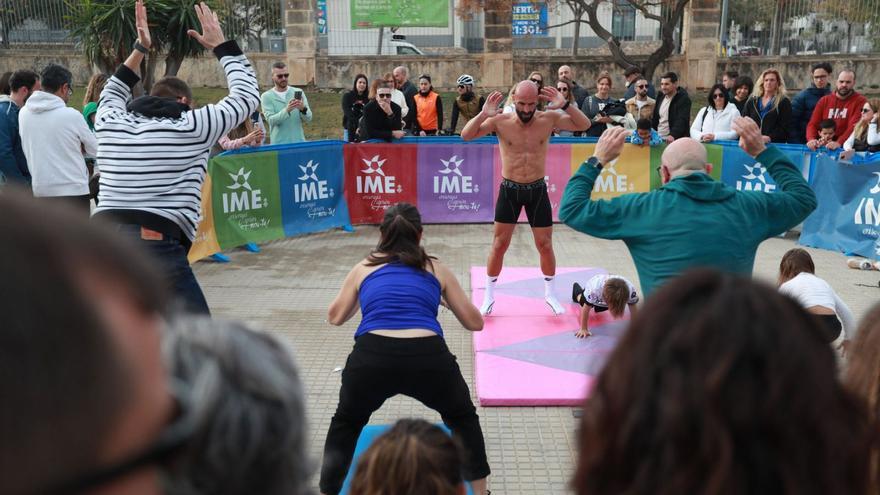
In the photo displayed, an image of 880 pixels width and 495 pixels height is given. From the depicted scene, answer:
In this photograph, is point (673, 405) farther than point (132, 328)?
Yes

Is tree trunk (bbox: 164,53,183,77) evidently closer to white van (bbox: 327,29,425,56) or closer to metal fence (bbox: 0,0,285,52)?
metal fence (bbox: 0,0,285,52)

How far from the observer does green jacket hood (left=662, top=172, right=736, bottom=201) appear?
11.7ft

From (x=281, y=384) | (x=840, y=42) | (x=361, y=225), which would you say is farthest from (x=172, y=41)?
(x=840, y=42)

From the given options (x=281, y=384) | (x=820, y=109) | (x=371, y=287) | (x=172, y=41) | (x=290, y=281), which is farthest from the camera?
(x=172, y=41)

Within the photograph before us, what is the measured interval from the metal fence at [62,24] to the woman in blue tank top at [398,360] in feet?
51.5

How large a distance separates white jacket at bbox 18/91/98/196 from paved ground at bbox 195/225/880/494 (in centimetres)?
174

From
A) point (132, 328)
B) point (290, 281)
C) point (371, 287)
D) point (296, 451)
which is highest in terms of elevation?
point (132, 328)

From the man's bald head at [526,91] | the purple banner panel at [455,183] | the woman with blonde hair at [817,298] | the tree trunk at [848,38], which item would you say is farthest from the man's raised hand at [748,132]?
the tree trunk at [848,38]

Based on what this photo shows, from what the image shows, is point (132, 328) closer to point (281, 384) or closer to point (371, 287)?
point (281, 384)

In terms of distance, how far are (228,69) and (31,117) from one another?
2.74 metres

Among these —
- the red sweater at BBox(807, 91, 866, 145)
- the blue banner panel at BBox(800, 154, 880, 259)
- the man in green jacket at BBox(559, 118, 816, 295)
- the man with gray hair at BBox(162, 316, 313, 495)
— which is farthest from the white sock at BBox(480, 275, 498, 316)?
the man with gray hair at BBox(162, 316, 313, 495)

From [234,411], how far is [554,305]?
20.1 feet

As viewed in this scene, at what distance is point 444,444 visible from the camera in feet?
8.38

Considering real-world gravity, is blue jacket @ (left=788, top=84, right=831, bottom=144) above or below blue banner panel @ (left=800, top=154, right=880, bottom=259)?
above
